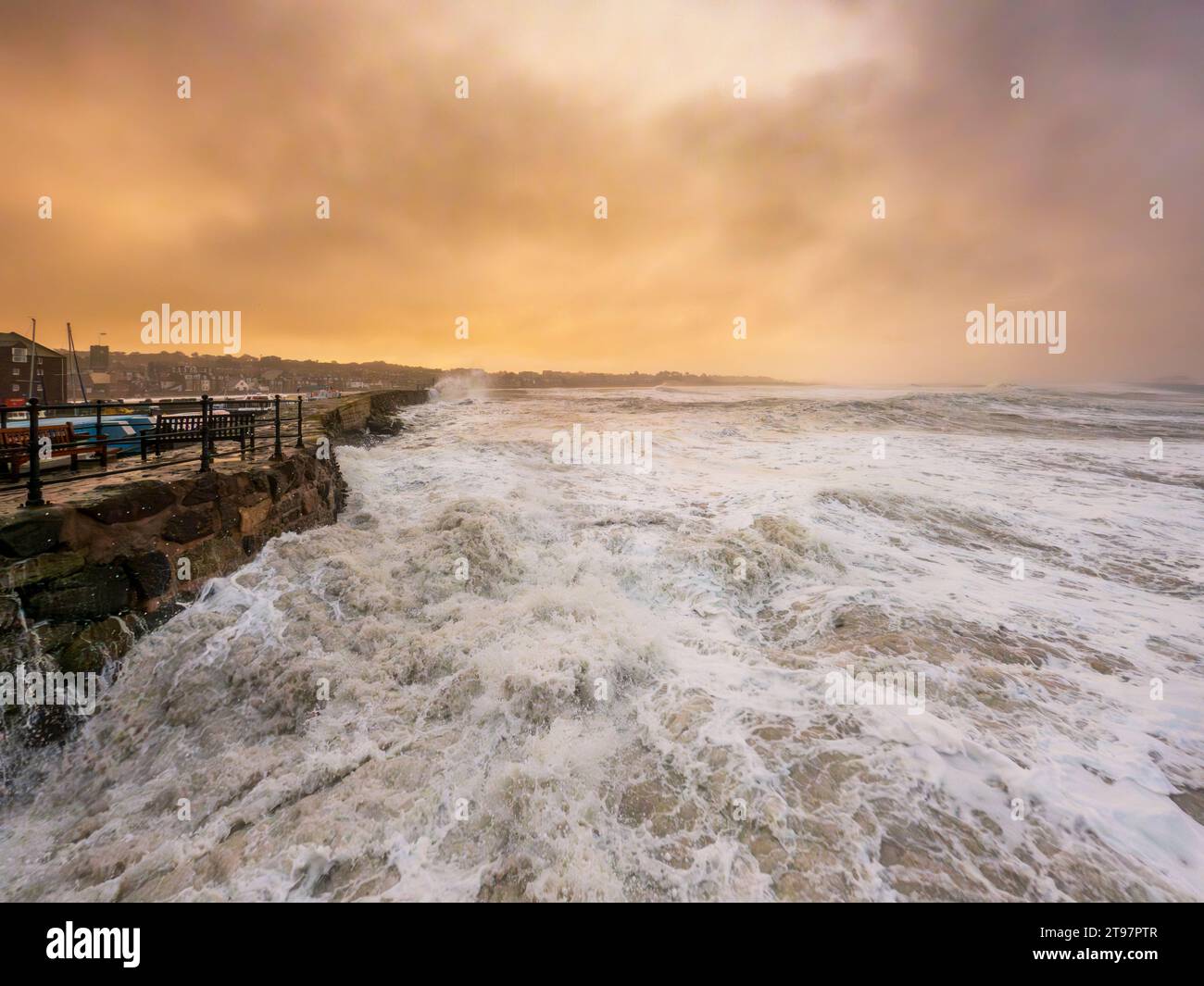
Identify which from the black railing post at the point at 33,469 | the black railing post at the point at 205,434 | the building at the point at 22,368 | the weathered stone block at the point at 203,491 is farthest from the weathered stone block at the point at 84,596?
the building at the point at 22,368

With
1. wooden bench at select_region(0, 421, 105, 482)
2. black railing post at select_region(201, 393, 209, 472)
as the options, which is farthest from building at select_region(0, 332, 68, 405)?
black railing post at select_region(201, 393, 209, 472)

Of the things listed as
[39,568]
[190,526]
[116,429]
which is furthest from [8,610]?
[116,429]

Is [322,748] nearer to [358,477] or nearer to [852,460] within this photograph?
[358,477]

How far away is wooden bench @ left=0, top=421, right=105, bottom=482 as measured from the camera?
5.31m

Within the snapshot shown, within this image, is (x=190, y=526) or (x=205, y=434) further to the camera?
(x=205, y=434)

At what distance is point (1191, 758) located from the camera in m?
3.79

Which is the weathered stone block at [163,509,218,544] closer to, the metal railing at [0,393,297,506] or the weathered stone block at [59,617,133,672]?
the metal railing at [0,393,297,506]

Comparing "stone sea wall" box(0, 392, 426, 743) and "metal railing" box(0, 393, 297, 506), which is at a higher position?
"metal railing" box(0, 393, 297, 506)

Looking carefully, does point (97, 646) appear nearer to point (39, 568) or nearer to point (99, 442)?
point (39, 568)

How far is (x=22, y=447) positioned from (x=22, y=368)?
2373 inches

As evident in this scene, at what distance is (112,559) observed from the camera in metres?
4.38

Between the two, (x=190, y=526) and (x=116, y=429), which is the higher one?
(x=116, y=429)

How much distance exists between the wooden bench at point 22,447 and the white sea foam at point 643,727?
2427 mm

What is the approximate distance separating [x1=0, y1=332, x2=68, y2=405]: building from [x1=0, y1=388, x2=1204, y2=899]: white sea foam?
58.6 metres
